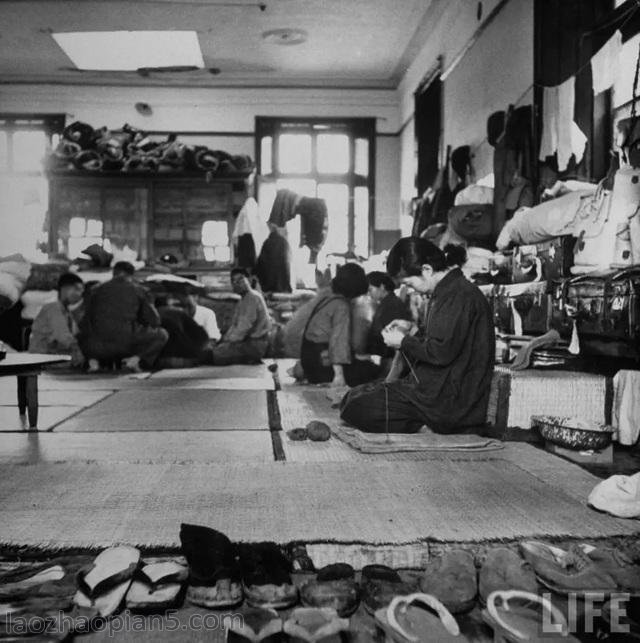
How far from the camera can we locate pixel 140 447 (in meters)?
3.27

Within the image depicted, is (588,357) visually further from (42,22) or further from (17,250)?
(17,250)

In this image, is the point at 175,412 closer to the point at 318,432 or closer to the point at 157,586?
the point at 318,432

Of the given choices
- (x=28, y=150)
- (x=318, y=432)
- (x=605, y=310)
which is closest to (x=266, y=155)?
(x=28, y=150)

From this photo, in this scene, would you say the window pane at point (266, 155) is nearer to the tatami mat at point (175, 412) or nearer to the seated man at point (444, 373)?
the tatami mat at point (175, 412)

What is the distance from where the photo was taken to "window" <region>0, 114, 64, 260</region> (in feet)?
36.7

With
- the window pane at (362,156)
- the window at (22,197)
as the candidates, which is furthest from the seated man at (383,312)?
the window at (22,197)

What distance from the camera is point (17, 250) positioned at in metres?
11.2

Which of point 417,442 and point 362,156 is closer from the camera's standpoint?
point 417,442

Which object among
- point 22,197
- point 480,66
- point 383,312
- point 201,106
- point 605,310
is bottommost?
point 383,312

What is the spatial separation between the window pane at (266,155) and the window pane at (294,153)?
170mm

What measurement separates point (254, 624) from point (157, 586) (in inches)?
11.5

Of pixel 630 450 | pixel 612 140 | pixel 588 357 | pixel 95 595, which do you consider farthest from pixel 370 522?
pixel 612 140

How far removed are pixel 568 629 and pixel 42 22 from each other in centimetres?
978

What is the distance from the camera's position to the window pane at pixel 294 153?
37.9 feet
